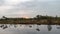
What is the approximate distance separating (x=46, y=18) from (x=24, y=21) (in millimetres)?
760

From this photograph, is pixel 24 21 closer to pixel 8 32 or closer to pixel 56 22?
pixel 56 22

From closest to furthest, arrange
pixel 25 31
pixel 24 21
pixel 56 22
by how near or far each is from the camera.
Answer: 1. pixel 56 22
2. pixel 24 21
3. pixel 25 31

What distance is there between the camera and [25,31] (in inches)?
303

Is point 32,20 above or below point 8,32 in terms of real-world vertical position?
above

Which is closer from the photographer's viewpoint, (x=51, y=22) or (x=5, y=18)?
(x=51, y=22)

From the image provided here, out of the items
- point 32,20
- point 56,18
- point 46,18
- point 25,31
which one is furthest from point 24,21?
point 25,31

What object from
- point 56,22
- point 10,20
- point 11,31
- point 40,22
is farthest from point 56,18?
point 11,31

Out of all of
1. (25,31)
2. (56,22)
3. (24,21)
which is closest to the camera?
(56,22)

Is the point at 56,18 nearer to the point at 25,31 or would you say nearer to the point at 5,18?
the point at 5,18

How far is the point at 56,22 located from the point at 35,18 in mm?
768

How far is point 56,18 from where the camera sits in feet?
17.0

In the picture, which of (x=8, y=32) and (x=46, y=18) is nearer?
(x=46, y=18)

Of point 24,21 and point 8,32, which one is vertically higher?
point 24,21

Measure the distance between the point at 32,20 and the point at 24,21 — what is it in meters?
0.29
